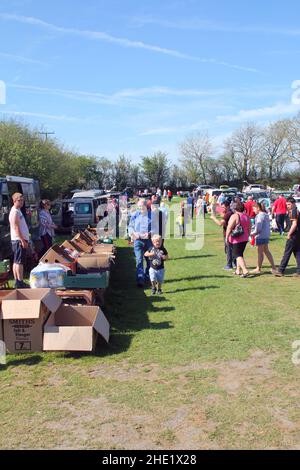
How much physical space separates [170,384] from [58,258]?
14.2 ft

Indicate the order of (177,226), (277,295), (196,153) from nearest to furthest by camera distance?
1. (277,295)
2. (177,226)
3. (196,153)

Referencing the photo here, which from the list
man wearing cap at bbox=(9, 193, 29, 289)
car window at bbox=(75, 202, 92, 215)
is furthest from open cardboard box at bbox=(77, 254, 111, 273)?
car window at bbox=(75, 202, 92, 215)

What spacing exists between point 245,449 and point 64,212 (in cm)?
2085

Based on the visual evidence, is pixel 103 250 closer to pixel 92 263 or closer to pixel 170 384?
pixel 92 263

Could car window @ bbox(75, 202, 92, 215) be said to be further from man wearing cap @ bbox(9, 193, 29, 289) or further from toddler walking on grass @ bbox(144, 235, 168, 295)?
toddler walking on grass @ bbox(144, 235, 168, 295)

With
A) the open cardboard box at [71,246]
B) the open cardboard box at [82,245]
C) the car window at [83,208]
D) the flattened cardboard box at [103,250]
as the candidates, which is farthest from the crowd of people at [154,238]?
the car window at [83,208]

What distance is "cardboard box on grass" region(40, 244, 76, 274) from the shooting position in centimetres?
843

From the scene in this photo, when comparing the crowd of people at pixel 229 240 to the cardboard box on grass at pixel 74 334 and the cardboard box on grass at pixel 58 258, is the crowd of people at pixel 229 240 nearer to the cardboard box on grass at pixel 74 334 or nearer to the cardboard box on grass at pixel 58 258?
the cardboard box on grass at pixel 58 258

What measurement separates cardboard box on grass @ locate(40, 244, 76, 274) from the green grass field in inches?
42.4

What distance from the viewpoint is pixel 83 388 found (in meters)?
4.81

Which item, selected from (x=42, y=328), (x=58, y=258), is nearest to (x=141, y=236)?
(x=58, y=258)

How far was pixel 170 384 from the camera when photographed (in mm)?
4848
